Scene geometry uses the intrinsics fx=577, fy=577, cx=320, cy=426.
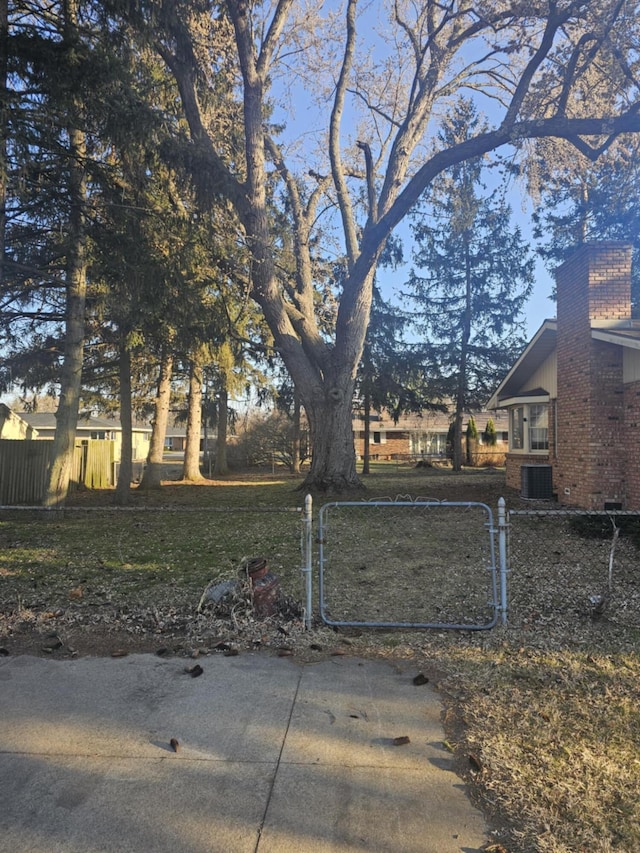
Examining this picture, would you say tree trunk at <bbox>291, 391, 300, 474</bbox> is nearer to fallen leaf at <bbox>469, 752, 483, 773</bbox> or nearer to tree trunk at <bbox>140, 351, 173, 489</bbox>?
tree trunk at <bbox>140, 351, 173, 489</bbox>

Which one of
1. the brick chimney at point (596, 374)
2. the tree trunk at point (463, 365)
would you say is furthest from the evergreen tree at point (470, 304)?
the brick chimney at point (596, 374)

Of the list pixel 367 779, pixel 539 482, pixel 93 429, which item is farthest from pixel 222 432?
pixel 367 779

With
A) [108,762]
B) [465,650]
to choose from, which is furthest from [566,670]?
[108,762]

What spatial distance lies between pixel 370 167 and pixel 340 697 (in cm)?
1560

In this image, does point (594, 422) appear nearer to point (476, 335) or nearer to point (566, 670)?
point (566, 670)

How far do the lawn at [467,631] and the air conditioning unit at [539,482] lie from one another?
3258mm

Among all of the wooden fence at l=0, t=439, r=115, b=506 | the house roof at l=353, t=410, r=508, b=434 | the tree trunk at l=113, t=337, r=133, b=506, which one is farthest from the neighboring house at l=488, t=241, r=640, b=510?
the house roof at l=353, t=410, r=508, b=434

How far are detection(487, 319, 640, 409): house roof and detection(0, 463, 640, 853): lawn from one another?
358 cm

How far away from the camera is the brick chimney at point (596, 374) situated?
36.7 feet

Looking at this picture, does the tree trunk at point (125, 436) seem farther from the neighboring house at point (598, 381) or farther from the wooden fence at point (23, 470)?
the neighboring house at point (598, 381)

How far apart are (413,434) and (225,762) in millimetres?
44337

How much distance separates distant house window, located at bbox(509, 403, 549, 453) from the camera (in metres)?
A: 15.6

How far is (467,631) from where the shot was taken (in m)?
5.00

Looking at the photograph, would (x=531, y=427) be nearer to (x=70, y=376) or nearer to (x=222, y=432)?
(x=70, y=376)
